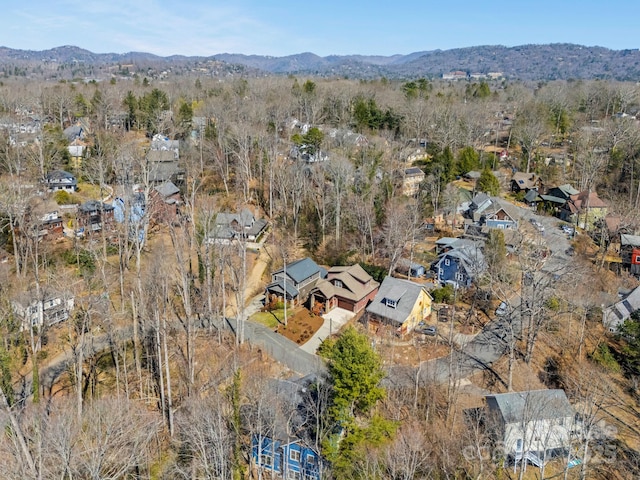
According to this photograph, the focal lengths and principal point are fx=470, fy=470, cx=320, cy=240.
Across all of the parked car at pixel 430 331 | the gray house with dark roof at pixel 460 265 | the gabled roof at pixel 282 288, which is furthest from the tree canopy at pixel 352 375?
the gray house with dark roof at pixel 460 265

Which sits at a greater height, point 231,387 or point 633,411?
point 231,387

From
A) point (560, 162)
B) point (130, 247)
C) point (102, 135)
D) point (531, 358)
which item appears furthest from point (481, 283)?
point (102, 135)

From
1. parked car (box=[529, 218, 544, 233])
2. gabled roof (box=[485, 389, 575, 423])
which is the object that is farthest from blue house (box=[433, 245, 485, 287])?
gabled roof (box=[485, 389, 575, 423])

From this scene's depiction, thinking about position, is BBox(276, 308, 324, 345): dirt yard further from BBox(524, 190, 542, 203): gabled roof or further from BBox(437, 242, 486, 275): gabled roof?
BBox(524, 190, 542, 203): gabled roof

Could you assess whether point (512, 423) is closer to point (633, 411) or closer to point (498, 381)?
point (498, 381)

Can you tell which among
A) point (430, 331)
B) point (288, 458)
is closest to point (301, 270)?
point (430, 331)

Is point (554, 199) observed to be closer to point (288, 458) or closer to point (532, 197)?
point (532, 197)
